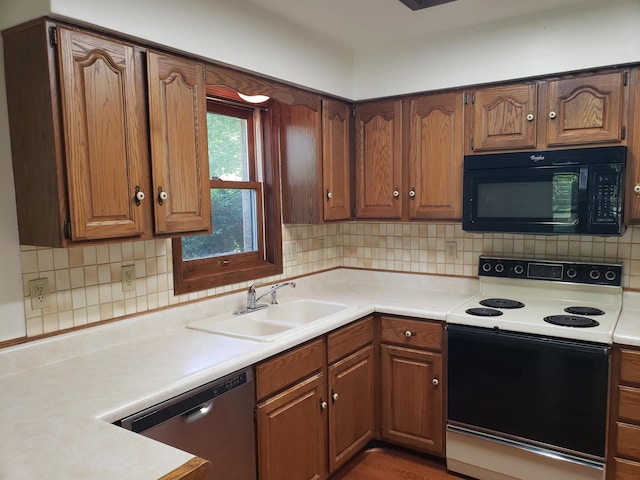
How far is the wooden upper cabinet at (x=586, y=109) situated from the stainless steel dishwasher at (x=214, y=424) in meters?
1.93

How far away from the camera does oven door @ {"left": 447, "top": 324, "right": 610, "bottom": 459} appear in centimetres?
212

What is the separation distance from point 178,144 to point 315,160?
3.41ft

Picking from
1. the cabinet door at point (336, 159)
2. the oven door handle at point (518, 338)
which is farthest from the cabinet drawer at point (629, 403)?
the cabinet door at point (336, 159)

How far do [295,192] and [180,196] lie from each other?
108cm

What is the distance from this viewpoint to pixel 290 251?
9.95 ft

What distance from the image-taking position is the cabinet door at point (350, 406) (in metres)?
2.39

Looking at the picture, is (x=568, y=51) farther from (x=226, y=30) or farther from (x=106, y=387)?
(x=106, y=387)

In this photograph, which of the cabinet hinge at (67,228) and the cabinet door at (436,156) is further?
the cabinet door at (436,156)

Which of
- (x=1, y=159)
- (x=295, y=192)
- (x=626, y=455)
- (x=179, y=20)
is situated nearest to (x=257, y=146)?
(x=295, y=192)

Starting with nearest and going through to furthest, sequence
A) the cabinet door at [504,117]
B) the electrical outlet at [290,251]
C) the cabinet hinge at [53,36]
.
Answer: the cabinet hinge at [53,36] → the cabinet door at [504,117] → the electrical outlet at [290,251]

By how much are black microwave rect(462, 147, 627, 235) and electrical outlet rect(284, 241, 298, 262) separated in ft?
3.49

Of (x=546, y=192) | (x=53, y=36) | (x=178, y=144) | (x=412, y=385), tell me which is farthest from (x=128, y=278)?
(x=546, y=192)

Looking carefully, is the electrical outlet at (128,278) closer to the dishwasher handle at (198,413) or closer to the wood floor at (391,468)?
the dishwasher handle at (198,413)

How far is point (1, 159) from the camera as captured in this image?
5.46 ft
